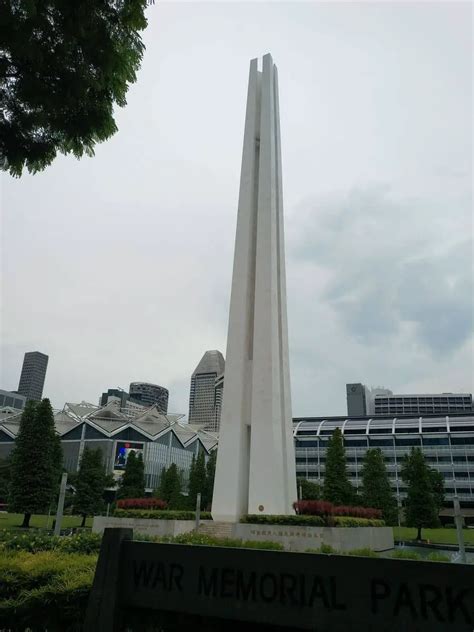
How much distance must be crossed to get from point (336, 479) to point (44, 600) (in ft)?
113

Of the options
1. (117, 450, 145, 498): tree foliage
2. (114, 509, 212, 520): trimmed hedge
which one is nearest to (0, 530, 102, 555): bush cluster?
(114, 509, 212, 520): trimmed hedge

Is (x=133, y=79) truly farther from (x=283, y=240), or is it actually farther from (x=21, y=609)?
(x=283, y=240)

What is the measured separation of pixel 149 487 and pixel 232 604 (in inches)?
3366

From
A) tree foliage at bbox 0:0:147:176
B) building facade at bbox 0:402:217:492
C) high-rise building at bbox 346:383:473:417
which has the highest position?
high-rise building at bbox 346:383:473:417

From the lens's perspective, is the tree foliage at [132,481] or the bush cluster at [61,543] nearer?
the bush cluster at [61,543]

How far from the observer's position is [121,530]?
14.2 feet

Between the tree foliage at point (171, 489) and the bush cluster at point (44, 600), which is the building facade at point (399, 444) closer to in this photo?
the tree foliage at point (171, 489)

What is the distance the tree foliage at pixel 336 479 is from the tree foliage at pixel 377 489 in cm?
150

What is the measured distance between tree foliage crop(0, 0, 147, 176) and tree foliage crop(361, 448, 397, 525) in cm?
3646

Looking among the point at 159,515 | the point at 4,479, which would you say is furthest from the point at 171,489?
the point at 159,515

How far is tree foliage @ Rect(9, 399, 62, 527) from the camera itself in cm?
3719

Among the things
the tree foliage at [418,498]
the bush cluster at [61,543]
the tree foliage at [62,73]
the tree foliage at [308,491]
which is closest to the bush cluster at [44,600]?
the bush cluster at [61,543]

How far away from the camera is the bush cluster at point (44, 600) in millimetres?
4645

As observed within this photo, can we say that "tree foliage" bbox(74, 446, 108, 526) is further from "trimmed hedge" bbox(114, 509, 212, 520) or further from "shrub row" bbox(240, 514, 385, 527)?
"shrub row" bbox(240, 514, 385, 527)
